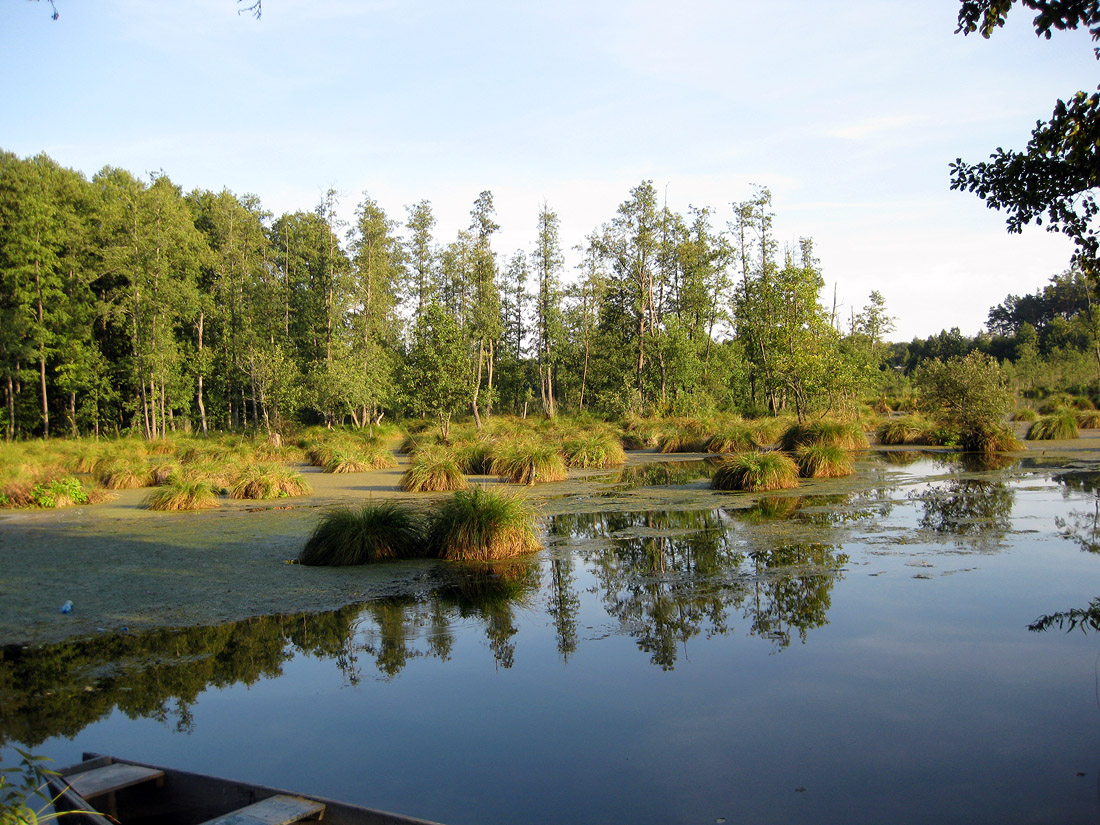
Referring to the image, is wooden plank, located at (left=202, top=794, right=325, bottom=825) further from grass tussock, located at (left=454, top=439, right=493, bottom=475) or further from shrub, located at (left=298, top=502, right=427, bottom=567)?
grass tussock, located at (left=454, top=439, right=493, bottom=475)

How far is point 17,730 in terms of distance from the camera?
505cm

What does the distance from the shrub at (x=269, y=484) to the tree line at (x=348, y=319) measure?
8476 mm

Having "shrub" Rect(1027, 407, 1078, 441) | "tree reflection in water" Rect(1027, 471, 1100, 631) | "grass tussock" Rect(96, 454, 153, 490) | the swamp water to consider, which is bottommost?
the swamp water

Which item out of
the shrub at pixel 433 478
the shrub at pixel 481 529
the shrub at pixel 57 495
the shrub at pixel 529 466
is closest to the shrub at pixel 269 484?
the shrub at pixel 433 478

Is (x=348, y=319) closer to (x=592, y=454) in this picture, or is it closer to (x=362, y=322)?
(x=362, y=322)

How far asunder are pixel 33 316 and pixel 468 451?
2417 centimetres

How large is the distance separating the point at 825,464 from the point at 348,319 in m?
30.9

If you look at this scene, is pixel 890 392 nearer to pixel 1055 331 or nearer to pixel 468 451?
pixel 1055 331

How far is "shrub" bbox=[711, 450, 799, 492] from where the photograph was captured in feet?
50.3

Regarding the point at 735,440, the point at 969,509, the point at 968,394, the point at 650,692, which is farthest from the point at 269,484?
the point at 968,394

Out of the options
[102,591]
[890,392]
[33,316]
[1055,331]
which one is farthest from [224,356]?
[1055,331]

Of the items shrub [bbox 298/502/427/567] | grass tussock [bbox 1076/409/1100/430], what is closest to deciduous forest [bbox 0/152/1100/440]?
grass tussock [bbox 1076/409/1100/430]

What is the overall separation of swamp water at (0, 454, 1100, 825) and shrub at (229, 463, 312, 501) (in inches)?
322

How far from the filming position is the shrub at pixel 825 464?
17.3 metres
